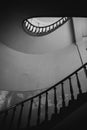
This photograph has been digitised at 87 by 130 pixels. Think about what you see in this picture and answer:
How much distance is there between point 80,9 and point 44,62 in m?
5.26

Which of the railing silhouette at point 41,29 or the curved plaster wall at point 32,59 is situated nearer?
the curved plaster wall at point 32,59

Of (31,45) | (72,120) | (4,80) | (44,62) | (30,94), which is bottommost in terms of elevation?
(72,120)

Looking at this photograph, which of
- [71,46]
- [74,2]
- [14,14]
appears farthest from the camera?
[71,46]

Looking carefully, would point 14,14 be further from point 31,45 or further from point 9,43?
point 31,45

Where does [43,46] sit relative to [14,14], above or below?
above

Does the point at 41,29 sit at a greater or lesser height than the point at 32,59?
greater

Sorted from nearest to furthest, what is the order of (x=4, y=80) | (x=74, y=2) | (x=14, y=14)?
(x=74, y=2) < (x=14, y=14) < (x=4, y=80)

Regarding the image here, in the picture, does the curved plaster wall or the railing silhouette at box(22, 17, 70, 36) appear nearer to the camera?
the curved plaster wall

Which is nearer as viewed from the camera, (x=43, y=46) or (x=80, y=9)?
(x=80, y=9)

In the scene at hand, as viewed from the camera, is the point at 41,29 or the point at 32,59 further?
the point at 41,29

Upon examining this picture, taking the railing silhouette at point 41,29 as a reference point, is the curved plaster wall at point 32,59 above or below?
below

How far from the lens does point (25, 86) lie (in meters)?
8.29

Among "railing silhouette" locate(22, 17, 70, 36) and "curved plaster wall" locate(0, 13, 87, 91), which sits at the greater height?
"railing silhouette" locate(22, 17, 70, 36)

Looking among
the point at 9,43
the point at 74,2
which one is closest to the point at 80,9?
the point at 74,2
